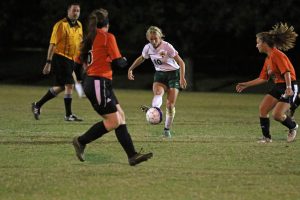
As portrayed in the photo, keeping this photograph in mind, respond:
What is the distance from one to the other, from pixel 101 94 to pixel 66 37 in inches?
235

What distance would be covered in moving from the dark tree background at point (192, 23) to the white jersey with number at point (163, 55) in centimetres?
1792

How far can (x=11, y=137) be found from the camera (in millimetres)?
11438

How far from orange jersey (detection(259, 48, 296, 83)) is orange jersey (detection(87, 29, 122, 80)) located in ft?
10.9

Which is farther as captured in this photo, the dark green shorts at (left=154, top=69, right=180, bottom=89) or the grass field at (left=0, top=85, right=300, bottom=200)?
the dark green shorts at (left=154, top=69, right=180, bottom=89)

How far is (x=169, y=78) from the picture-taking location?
39.6 ft

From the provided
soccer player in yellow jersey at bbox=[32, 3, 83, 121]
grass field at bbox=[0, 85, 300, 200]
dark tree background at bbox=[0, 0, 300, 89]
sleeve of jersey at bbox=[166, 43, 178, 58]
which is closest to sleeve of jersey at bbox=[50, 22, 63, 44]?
soccer player in yellow jersey at bbox=[32, 3, 83, 121]

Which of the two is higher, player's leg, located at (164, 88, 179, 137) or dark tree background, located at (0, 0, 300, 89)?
player's leg, located at (164, 88, 179, 137)

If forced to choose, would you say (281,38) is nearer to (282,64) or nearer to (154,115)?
(282,64)

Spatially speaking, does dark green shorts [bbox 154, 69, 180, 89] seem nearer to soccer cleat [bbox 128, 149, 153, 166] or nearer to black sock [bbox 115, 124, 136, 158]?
black sock [bbox 115, 124, 136, 158]

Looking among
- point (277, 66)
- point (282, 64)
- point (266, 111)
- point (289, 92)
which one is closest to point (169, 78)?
point (266, 111)

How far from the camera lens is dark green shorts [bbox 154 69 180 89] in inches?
476

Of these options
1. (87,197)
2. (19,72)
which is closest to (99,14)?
(87,197)

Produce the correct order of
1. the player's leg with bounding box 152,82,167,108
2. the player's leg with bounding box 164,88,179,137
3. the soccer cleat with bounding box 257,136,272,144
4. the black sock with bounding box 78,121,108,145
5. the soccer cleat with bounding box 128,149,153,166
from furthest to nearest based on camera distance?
the player's leg with bounding box 164,88,179,137
the player's leg with bounding box 152,82,167,108
the soccer cleat with bounding box 257,136,272,144
the black sock with bounding box 78,121,108,145
the soccer cleat with bounding box 128,149,153,166

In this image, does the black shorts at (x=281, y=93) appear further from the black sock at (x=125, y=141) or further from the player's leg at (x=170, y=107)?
the black sock at (x=125, y=141)
